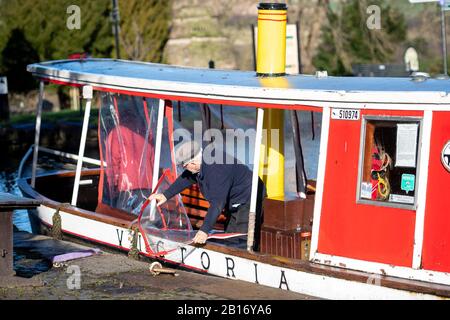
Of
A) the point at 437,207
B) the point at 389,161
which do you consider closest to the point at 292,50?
the point at 389,161

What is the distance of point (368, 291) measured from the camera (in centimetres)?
870

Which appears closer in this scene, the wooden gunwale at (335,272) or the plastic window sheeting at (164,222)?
the wooden gunwale at (335,272)

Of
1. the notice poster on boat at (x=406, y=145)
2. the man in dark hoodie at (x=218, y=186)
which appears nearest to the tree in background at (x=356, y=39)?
the man in dark hoodie at (x=218, y=186)

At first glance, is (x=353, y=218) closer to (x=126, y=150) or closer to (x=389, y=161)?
(x=389, y=161)

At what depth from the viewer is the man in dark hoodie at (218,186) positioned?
401 inches

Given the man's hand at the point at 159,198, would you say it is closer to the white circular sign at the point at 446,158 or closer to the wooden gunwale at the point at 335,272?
the wooden gunwale at the point at 335,272

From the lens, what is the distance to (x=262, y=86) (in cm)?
992

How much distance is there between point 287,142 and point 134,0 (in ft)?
76.8

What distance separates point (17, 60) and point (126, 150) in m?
20.1

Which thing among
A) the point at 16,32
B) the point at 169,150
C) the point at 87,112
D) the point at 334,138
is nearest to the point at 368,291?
the point at 334,138

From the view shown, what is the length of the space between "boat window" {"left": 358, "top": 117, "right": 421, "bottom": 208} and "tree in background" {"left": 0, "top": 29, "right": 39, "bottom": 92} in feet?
77.4

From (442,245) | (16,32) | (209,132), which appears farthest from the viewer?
(16,32)

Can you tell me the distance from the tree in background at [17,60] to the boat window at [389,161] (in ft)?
77.4
